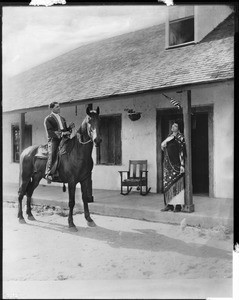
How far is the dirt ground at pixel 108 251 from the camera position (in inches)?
217

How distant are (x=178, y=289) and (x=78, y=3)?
4.12m

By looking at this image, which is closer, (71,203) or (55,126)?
(55,126)

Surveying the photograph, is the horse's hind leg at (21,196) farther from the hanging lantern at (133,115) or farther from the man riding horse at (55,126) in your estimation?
the hanging lantern at (133,115)

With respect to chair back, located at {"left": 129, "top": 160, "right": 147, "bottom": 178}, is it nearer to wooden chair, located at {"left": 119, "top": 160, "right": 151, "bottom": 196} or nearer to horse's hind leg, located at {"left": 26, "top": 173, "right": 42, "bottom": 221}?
wooden chair, located at {"left": 119, "top": 160, "right": 151, "bottom": 196}

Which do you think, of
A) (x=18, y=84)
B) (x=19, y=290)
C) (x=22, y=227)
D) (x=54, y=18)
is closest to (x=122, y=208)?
(x=22, y=227)

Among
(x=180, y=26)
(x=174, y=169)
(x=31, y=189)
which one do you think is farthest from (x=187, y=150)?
(x=31, y=189)

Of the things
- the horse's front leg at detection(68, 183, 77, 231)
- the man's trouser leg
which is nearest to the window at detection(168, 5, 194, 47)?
the man's trouser leg

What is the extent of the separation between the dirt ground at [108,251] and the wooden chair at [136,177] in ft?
2.55

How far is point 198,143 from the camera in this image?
764cm

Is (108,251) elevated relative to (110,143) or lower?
lower

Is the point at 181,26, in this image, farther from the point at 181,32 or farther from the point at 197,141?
the point at 197,141

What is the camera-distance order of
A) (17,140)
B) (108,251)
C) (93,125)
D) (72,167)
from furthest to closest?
1. (72,167)
2. (17,140)
3. (93,125)
4. (108,251)

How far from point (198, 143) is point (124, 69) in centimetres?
212

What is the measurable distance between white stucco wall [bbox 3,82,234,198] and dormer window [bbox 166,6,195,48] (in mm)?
901
